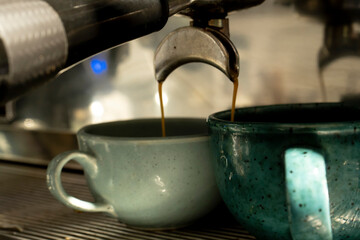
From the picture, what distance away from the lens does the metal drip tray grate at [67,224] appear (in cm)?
39

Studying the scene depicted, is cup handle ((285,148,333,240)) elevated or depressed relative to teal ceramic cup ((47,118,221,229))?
elevated

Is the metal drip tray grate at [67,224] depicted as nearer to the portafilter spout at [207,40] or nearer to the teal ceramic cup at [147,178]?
the teal ceramic cup at [147,178]

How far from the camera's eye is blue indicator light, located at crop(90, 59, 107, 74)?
56cm

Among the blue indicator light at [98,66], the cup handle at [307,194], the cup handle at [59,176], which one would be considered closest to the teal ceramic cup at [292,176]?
the cup handle at [307,194]

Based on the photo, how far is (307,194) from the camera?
0.26 meters

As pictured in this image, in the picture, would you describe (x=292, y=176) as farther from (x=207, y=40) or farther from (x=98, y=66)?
(x=98, y=66)

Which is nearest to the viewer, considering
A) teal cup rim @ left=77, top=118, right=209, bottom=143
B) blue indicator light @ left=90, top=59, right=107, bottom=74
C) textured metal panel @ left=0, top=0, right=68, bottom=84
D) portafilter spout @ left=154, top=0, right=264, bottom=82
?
textured metal panel @ left=0, top=0, right=68, bottom=84

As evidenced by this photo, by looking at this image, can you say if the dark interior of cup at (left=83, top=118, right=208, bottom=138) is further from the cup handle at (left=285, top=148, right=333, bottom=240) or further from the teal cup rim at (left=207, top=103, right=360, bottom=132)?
the cup handle at (left=285, top=148, right=333, bottom=240)

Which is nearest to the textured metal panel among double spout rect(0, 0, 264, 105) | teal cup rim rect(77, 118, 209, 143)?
double spout rect(0, 0, 264, 105)

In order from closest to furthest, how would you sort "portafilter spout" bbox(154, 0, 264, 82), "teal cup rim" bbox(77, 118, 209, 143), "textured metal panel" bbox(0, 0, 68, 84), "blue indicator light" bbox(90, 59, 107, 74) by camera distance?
"textured metal panel" bbox(0, 0, 68, 84) < "portafilter spout" bbox(154, 0, 264, 82) < "teal cup rim" bbox(77, 118, 209, 143) < "blue indicator light" bbox(90, 59, 107, 74)

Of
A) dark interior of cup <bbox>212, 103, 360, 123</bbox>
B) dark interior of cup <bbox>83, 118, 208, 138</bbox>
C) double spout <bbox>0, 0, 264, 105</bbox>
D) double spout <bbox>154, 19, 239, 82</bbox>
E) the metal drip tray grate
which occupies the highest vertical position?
double spout <bbox>0, 0, 264, 105</bbox>

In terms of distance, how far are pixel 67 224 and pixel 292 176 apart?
0.23 meters

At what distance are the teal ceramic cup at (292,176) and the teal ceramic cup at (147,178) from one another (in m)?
0.06

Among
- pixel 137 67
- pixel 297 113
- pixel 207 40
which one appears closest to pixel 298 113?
pixel 297 113
